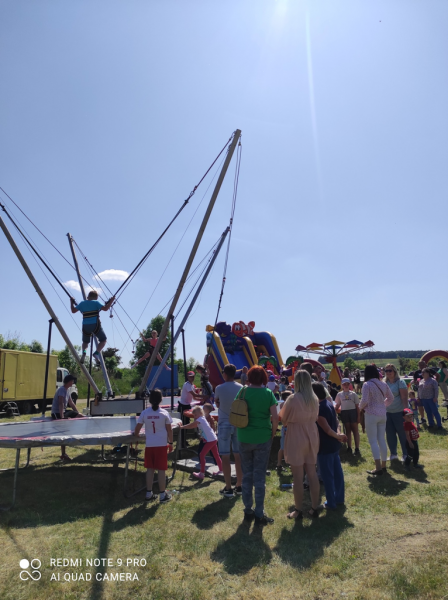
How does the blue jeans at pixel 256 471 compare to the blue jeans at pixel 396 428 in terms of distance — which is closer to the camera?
the blue jeans at pixel 256 471

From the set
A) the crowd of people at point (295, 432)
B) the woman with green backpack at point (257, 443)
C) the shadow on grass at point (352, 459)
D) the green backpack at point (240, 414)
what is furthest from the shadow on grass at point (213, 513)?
the shadow on grass at point (352, 459)

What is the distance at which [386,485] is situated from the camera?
5387 mm

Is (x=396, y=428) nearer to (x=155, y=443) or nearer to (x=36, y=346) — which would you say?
(x=155, y=443)

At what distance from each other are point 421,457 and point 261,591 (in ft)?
17.7

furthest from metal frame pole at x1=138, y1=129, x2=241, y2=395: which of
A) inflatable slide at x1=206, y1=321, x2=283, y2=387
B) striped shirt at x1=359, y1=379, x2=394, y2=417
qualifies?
inflatable slide at x1=206, y1=321, x2=283, y2=387

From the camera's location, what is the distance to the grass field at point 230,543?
2.94m

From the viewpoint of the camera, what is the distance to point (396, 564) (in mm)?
3203

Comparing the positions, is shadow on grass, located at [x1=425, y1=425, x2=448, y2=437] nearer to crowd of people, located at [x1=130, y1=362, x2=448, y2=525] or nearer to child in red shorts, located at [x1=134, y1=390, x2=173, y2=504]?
crowd of people, located at [x1=130, y1=362, x2=448, y2=525]

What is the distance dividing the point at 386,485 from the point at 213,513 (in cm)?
262

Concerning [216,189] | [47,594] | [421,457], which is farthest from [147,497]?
[216,189]

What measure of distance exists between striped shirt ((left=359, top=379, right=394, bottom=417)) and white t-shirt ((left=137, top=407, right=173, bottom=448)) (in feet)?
10.4

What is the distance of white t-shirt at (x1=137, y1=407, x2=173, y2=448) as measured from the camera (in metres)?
5.16

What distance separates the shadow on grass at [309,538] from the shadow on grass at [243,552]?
16cm

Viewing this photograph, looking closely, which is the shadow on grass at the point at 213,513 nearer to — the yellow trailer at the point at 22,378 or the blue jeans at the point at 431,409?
the blue jeans at the point at 431,409
